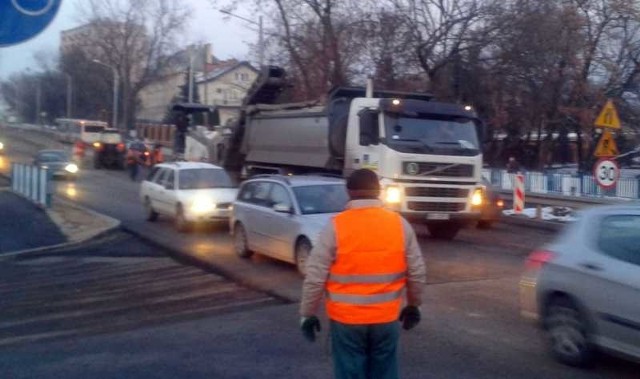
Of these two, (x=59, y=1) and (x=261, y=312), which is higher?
(x=59, y=1)

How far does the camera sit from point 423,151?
749 inches

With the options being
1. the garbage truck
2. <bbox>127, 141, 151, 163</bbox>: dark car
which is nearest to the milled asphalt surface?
the garbage truck

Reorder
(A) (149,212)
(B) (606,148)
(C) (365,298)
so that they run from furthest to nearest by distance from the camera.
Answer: (A) (149,212) → (B) (606,148) → (C) (365,298)

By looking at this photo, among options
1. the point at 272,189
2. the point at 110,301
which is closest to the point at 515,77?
the point at 272,189

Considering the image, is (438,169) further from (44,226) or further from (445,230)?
(44,226)

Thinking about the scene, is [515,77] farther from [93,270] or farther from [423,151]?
→ [93,270]

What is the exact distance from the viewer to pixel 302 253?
14664mm

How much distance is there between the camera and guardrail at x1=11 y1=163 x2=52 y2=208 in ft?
86.7

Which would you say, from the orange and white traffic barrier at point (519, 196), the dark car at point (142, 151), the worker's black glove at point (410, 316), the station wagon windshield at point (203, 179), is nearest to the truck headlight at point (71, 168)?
the dark car at point (142, 151)

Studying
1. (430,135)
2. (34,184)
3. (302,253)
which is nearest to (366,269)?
Answer: (302,253)

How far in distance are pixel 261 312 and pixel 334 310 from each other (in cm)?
606

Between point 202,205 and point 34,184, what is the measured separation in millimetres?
8458

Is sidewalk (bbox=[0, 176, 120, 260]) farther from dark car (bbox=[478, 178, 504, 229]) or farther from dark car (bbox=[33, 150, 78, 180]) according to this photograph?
dark car (bbox=[33, 150, 78, 180])

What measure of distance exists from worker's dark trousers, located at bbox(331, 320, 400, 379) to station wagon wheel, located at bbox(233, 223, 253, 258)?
11.2m
